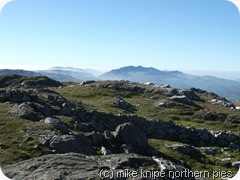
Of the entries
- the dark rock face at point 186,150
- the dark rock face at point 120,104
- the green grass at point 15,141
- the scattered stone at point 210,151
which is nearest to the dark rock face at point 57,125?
the green grass at point 15,141

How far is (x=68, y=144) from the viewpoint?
2827 centimetres

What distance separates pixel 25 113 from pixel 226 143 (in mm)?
25551

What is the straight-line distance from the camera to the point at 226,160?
3862cm

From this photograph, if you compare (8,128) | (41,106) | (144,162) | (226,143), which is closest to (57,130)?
(8,128)

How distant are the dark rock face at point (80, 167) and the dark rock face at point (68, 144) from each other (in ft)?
29.7

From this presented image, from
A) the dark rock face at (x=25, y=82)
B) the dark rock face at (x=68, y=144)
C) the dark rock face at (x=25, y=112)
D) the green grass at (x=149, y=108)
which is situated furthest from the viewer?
the dark rock face at (x=25, y=82)

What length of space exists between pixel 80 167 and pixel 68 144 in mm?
11101

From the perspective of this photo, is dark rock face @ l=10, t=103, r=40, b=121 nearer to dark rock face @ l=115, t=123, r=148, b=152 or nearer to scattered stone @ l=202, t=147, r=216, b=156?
dark rock face @ l=115, t=123, r=148, b=152

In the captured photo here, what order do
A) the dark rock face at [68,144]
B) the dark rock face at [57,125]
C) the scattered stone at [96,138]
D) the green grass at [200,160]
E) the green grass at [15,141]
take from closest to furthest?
the green grass at [15,141]
the dark rock face at [68,144]
the dark rock face at [57,125]
the scattered stone at [96,138]
the green grass at [200,160]

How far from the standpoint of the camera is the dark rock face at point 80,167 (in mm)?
16484

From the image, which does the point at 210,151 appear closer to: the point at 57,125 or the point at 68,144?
the point at 57,125

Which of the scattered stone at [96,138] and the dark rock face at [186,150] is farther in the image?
the dark rock face at [186,150]

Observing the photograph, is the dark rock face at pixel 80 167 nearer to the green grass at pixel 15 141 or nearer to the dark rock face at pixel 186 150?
the green grass at pixel 15 141

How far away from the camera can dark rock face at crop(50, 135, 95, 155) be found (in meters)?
28.1
